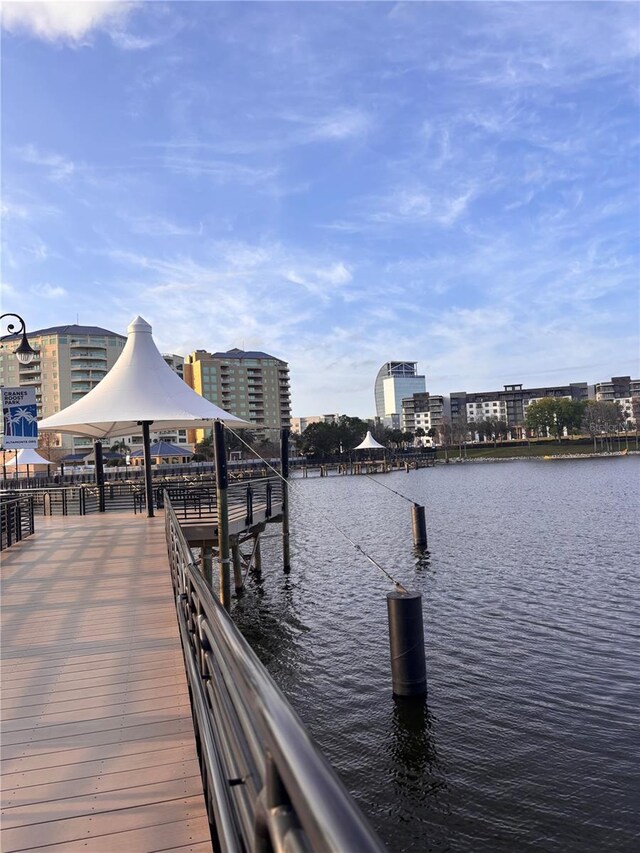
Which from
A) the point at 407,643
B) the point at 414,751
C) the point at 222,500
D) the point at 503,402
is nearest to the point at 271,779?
the point at 414,751

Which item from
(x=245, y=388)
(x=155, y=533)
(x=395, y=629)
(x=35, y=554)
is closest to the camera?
(x=395, y=629)

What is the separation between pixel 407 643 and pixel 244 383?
121875mm

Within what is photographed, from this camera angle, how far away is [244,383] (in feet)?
424

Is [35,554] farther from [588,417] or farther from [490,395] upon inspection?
[490,395]

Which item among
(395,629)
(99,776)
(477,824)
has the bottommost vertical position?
(477,824)

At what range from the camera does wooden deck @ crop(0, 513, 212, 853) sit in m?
3.12

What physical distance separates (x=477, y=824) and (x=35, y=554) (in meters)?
9.34

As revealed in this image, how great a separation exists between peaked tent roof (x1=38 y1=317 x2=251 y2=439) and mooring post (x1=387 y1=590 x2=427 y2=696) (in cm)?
756

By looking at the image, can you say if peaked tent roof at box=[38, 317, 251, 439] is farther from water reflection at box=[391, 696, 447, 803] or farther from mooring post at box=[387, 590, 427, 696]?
water reflection at box=[391, 696, 447, 803]

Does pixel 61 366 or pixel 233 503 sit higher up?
pixel 61 366

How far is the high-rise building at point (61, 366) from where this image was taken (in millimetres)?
108812

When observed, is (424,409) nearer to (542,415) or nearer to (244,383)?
(542,415)

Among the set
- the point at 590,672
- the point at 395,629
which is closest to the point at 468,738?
the point at 395,629

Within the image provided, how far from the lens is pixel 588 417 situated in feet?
453
